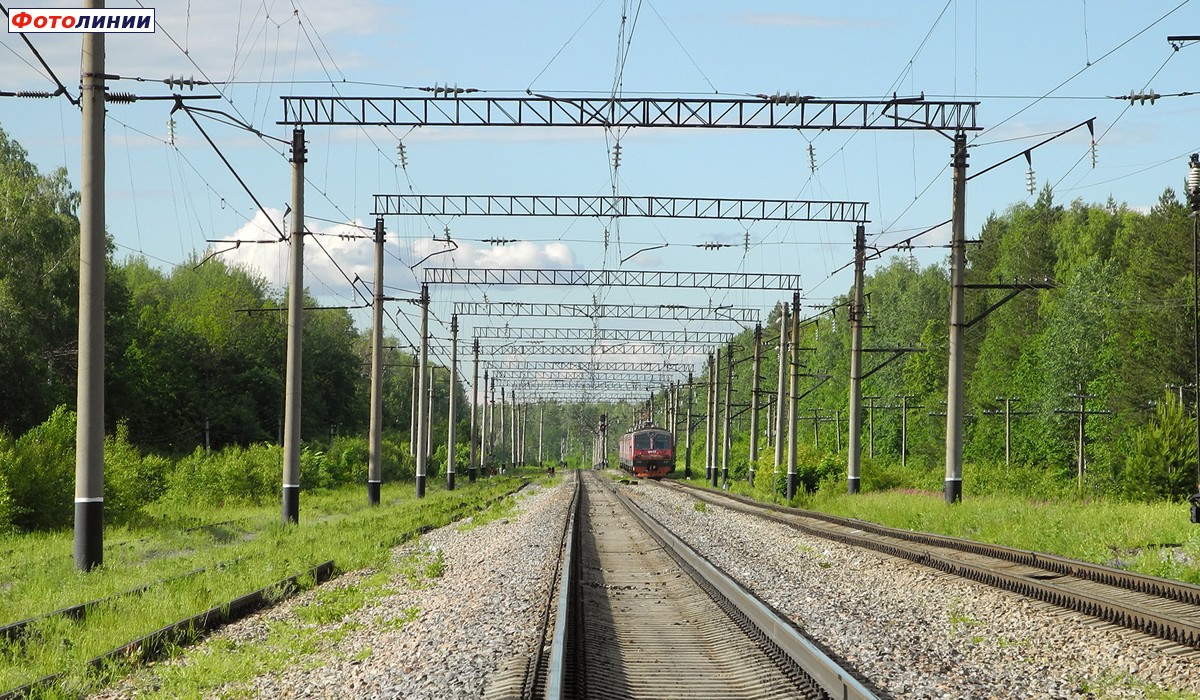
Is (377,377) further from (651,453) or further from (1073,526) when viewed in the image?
(651,453)

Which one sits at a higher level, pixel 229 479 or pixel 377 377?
pixel 377 377

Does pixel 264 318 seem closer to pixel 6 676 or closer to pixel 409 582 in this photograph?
pixel 409 582

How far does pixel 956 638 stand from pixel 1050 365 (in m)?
81.0

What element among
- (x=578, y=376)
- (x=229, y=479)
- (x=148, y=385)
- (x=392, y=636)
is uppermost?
(x=578, y=376)

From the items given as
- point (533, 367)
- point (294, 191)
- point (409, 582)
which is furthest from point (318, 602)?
point (533, 367)

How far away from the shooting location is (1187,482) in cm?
3803

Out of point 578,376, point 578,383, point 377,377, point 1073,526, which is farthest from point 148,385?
point 1073,526

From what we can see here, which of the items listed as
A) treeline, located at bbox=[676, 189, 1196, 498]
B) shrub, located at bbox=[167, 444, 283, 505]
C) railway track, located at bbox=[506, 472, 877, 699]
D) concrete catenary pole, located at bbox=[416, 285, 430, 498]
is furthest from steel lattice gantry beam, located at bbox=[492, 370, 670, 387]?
railway track, located at bbox=[506, 472, 877, 699]

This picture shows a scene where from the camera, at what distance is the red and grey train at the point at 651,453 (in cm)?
8444

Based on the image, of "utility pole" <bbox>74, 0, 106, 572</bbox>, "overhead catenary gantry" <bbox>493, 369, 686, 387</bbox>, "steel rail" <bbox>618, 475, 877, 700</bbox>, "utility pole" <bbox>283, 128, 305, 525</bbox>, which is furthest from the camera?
"overhead catenary gantry" <bbox>493, 369, 686, 387</bbox>

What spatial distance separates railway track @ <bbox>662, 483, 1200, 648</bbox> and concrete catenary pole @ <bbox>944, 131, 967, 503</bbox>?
5.74 m

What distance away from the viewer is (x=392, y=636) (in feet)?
38.4

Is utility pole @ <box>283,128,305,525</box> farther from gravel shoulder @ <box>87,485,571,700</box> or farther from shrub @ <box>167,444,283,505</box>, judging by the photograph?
shrub @ <box>167,444,283,505</box>

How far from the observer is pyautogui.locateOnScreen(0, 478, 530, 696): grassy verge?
10555mm
